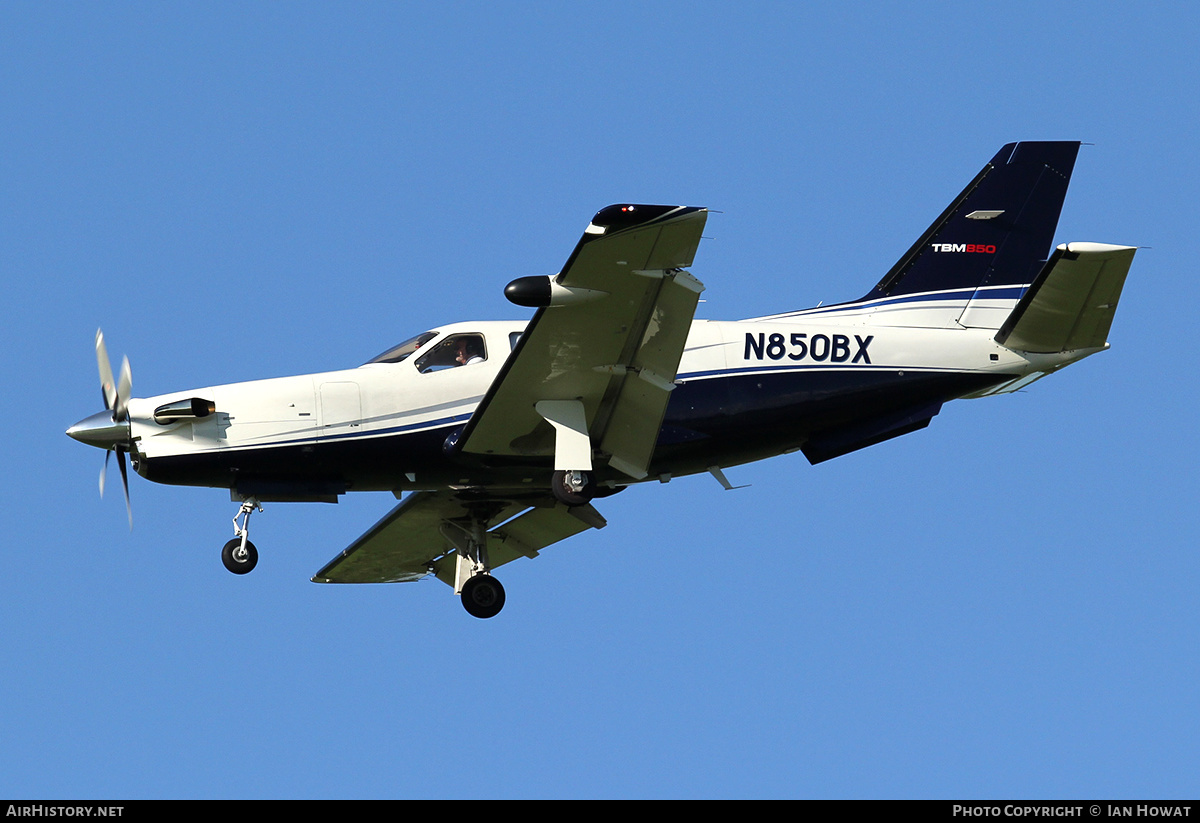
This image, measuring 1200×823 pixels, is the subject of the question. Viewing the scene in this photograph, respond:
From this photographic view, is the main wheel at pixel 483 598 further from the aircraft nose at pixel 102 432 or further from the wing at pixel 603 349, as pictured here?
the aircraft nose at pixel 102 432

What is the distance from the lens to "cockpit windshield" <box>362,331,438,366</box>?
2108cm

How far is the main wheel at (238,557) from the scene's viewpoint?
20.6 m

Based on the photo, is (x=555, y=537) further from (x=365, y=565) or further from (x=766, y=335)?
(x=766, y=335)

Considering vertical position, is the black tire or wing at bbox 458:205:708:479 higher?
wing at bbox 458:205:708:479

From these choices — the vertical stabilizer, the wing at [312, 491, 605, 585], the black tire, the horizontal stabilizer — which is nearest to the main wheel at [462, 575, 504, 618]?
the wing at [312, 491, 605, 585]

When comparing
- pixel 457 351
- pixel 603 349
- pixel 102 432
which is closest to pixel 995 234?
pixel 603 349

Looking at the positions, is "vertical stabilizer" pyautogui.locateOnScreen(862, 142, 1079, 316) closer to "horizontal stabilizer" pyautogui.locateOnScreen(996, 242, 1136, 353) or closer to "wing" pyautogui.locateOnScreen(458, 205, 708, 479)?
"horizontal stabilizer" pyautogui.locateOnScreen(996, 242, 1136, 353)

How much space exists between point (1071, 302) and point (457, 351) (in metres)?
8.59

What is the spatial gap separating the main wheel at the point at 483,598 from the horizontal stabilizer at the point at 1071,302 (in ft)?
27.2

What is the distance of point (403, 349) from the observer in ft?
69.5

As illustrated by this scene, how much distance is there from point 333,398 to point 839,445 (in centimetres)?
728

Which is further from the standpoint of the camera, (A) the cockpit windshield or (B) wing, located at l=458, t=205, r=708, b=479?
(A) the cockpit windshield

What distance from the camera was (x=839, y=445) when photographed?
72.2 ft

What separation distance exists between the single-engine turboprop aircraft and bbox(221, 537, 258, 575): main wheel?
0.02 meters
